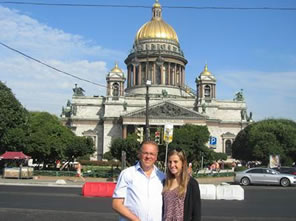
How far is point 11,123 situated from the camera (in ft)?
135

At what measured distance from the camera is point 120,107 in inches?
3201

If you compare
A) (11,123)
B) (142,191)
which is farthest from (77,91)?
(142,191)

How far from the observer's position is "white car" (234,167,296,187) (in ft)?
91.8

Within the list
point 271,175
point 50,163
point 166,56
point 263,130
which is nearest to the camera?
point 271,175

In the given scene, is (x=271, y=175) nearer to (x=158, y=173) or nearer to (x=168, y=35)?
(x=158, y=173)

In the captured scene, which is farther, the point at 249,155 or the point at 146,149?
the point at 249,155

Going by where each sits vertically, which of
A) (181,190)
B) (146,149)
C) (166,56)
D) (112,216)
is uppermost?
(166,56)

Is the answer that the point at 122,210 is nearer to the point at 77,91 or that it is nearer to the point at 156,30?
the point at 77,91

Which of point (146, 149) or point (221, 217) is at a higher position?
point (146, 149)

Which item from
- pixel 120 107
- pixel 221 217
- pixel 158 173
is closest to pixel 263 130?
pixel 120 107

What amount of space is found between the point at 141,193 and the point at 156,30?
91.5 metres

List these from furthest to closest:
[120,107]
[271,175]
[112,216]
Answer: [120,107] < [271,175] < [112,216]

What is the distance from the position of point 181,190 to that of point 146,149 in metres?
0.64

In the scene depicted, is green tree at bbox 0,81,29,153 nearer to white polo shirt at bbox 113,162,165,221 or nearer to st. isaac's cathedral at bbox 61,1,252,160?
st. isaac's cathedral at bbox 61,1,252,160
